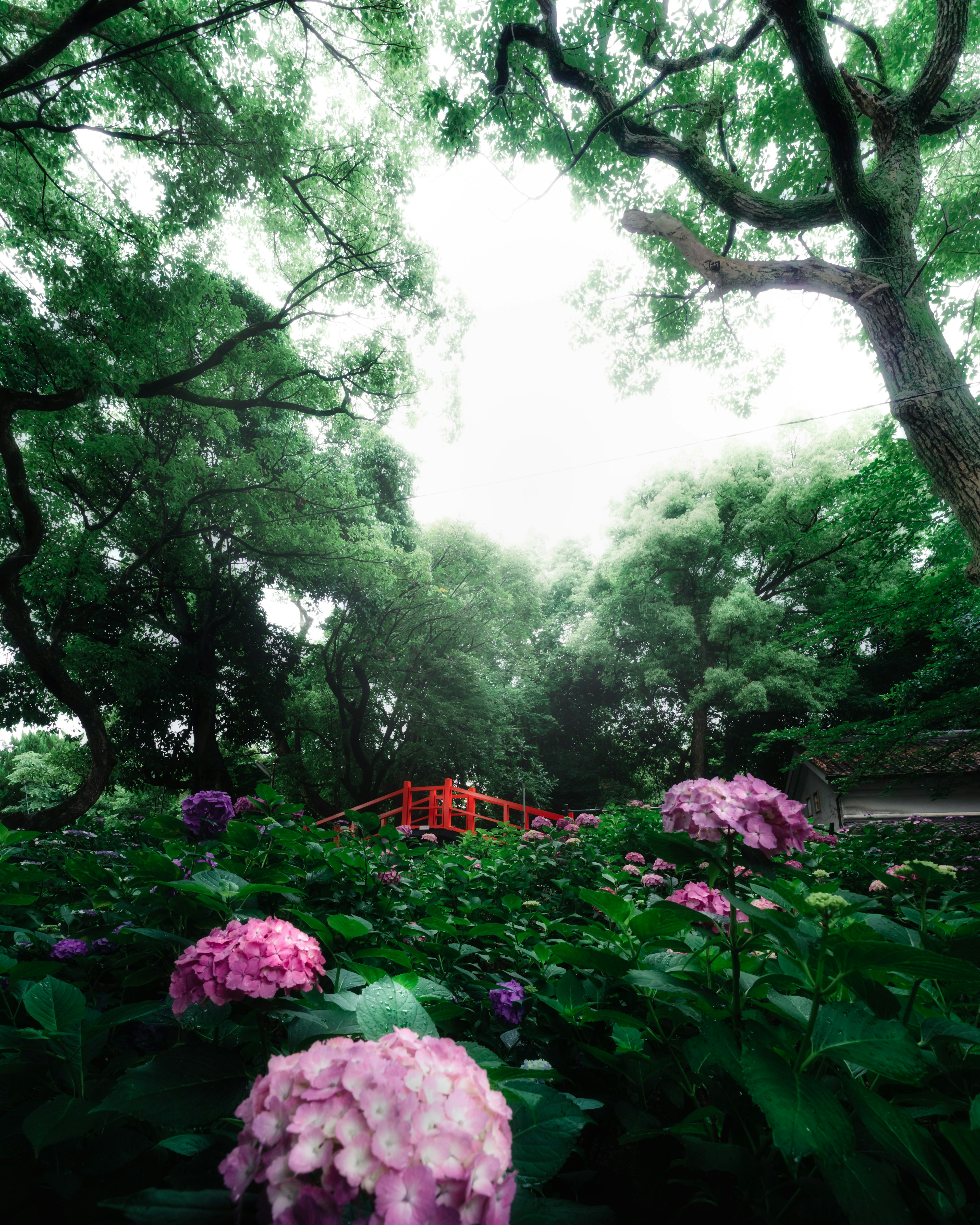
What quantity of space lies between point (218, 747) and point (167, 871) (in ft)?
34.4

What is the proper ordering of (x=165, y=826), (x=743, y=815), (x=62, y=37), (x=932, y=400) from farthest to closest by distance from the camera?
(x=62, y=37)
(x=932, y=400)
(x=165, y=826)
(x=743, y=815)

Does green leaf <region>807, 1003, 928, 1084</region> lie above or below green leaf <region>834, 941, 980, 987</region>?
below

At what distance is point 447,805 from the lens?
826 centimetres

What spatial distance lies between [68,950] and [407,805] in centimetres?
744

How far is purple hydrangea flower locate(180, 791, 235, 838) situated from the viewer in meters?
1.96

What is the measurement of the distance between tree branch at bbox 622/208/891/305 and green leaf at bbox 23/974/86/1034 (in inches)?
211

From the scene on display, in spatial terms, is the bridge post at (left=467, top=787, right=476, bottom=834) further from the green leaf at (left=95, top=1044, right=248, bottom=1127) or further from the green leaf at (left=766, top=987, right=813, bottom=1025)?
the green leaf at (left=95, top=1044, right=248, bottom=1127)

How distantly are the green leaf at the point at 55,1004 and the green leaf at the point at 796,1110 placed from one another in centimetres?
89

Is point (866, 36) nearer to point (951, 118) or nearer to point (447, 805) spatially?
point (951, 118)

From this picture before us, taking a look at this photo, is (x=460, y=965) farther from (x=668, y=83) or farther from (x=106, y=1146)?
(x=668, y=83)

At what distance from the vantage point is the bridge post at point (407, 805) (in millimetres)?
8227

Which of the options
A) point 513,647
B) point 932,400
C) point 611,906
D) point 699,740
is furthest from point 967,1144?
point 513,647

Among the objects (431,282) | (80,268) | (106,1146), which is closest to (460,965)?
(106,1146)

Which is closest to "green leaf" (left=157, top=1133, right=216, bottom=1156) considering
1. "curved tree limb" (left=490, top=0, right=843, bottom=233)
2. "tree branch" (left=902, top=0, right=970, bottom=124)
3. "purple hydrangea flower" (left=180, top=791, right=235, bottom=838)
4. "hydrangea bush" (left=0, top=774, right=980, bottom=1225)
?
"hydrangea bush" (left=0, top=774, right=980, bottom=1225)
